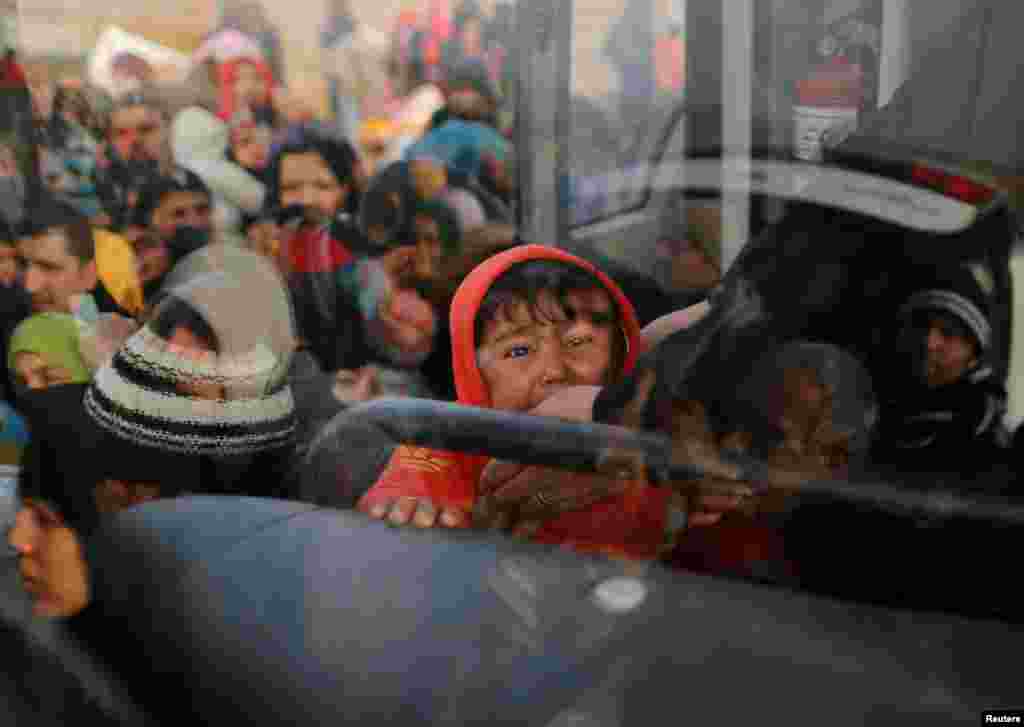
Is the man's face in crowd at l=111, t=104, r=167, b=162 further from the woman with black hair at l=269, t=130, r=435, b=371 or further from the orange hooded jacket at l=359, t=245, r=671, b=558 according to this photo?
the orange hooded jacket at l=359, t=245, r=671, b=558

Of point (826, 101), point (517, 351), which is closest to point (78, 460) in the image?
point (517, 351)

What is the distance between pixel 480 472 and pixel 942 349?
0.48m

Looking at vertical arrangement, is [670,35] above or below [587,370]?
above

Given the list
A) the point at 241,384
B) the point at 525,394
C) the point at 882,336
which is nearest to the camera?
the point at 882,336

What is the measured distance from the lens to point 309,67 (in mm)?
1340

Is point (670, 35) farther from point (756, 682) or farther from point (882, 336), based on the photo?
point (756, 682)

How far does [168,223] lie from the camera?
53.6 inches

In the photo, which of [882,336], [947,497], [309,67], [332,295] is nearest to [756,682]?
[947,497]

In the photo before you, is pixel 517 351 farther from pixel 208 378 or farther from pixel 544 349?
pixel 208 378

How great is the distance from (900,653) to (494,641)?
0.40 m

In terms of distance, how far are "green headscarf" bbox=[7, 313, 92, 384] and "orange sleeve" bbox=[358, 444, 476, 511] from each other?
0.41 metres

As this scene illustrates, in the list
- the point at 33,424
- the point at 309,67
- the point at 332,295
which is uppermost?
the point at 309,67

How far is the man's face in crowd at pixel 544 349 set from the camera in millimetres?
1236

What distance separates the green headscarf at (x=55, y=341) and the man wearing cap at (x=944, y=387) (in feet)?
3.08
